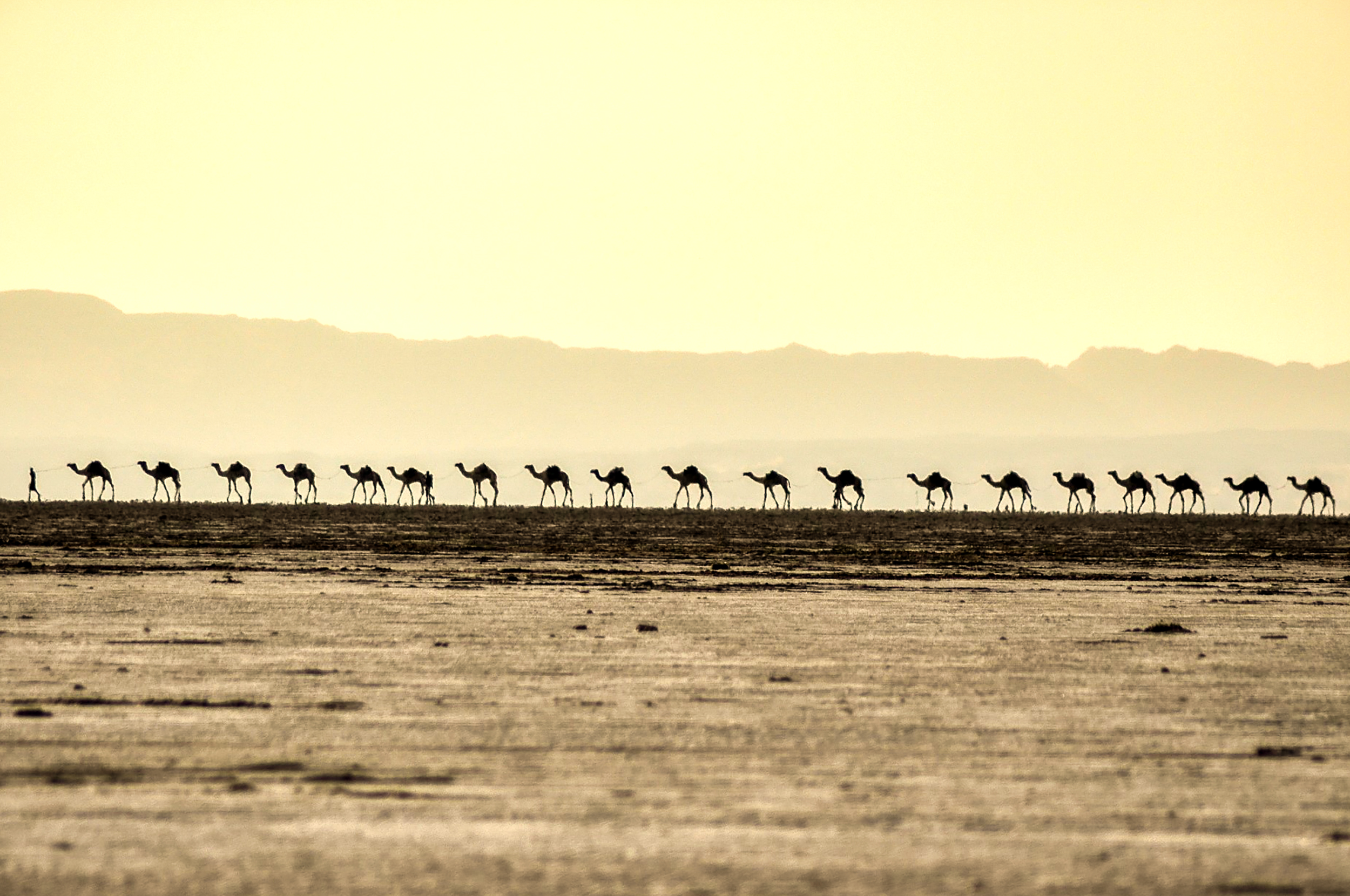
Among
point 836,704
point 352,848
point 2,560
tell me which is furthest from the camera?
point 2,560

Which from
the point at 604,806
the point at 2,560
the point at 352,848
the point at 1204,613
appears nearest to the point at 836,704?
the point at 604,806

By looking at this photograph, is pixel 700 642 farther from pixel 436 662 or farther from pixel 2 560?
pixel 2 560

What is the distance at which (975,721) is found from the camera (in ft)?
37.3

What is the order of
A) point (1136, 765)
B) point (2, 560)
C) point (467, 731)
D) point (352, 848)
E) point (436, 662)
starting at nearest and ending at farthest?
point (352, 848) < point (1136, 765) < point (467, 731) < point (436, 662) < point (2, 560)

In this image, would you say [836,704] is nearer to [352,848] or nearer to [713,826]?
[713,826]

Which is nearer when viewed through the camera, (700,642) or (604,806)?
(604,806)

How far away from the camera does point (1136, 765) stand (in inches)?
384

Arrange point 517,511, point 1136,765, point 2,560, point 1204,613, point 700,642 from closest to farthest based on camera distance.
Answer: point 1136,765, point 700,642, point 1204,613, point 2,560, point 517,511

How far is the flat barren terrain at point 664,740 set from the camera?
7363mm

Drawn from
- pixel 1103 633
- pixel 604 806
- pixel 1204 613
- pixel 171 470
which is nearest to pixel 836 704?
pixel 604 806

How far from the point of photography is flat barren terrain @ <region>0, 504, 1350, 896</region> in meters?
7.36

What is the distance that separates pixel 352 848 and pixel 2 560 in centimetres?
2462

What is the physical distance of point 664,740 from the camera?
1051cm

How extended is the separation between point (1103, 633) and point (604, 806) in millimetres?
10779
